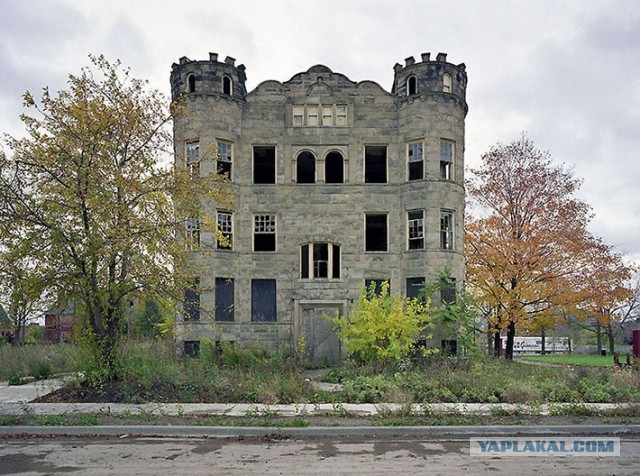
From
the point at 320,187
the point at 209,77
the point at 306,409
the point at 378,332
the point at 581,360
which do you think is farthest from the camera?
the point at 581,360

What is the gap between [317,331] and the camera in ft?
76.4

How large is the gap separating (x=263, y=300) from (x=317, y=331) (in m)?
2.68

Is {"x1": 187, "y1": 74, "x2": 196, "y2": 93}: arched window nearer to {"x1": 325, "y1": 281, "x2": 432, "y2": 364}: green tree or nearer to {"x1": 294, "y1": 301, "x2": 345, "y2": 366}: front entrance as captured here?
{"x1": 294, "y1": 301, "x2": 345, "y2": 366}: front entrance

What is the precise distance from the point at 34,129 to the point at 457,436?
11625 millimetres

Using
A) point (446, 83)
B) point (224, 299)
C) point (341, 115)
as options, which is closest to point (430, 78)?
point (446, 83)

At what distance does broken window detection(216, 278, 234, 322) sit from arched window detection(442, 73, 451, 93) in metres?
12.5

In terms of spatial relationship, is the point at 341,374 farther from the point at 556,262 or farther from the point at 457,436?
the point at 556,262

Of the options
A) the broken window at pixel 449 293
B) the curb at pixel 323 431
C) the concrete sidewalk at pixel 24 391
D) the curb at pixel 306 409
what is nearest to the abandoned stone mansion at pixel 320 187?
the broken window at pixel 449 293

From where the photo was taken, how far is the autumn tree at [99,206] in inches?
501

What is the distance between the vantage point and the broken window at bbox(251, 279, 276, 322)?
23562 mm

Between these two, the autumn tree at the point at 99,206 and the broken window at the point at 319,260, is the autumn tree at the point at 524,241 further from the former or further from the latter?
the autumn tree at the point at 99,206

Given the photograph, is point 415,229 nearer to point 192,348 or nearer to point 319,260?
point 319,260

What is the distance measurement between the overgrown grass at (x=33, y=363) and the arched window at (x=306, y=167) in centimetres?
1151

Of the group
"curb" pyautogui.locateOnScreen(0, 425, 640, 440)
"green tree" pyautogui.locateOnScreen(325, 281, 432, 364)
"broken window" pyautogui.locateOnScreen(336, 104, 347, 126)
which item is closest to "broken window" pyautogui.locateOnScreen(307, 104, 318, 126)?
"broken window" pyautogui.locateOnScreen(336, 104, 347, 126)
